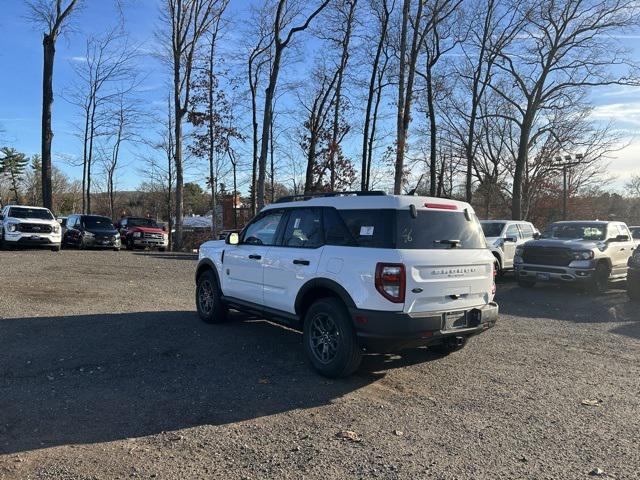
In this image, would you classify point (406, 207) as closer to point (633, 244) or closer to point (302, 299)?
point (302, 299)

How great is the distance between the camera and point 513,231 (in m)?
15.6

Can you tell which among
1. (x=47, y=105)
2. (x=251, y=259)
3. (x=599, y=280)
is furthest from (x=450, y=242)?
(x=47, y=105)

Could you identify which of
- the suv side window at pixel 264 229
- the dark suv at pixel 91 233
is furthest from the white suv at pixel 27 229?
the suv side window at pixel 264 229

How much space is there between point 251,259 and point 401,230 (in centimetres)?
244

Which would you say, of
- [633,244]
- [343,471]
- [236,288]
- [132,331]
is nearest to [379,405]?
[343,471]

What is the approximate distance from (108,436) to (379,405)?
235 cm

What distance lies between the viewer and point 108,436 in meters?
3.89

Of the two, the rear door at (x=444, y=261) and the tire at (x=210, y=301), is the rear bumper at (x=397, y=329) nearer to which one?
the rear door at (x=444, y=261)

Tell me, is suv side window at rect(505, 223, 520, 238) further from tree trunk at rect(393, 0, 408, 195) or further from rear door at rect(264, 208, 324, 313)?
rear door at rect(264, 208, 324, 313)

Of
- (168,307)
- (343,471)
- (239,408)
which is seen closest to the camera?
(343,471)

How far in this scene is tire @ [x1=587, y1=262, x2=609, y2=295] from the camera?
40.5ft

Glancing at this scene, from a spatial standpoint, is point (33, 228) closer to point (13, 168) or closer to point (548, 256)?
point (548, 256)

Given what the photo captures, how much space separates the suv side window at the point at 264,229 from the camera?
21.2ft

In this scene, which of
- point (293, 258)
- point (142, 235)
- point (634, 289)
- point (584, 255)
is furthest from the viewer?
point (142, 235)
